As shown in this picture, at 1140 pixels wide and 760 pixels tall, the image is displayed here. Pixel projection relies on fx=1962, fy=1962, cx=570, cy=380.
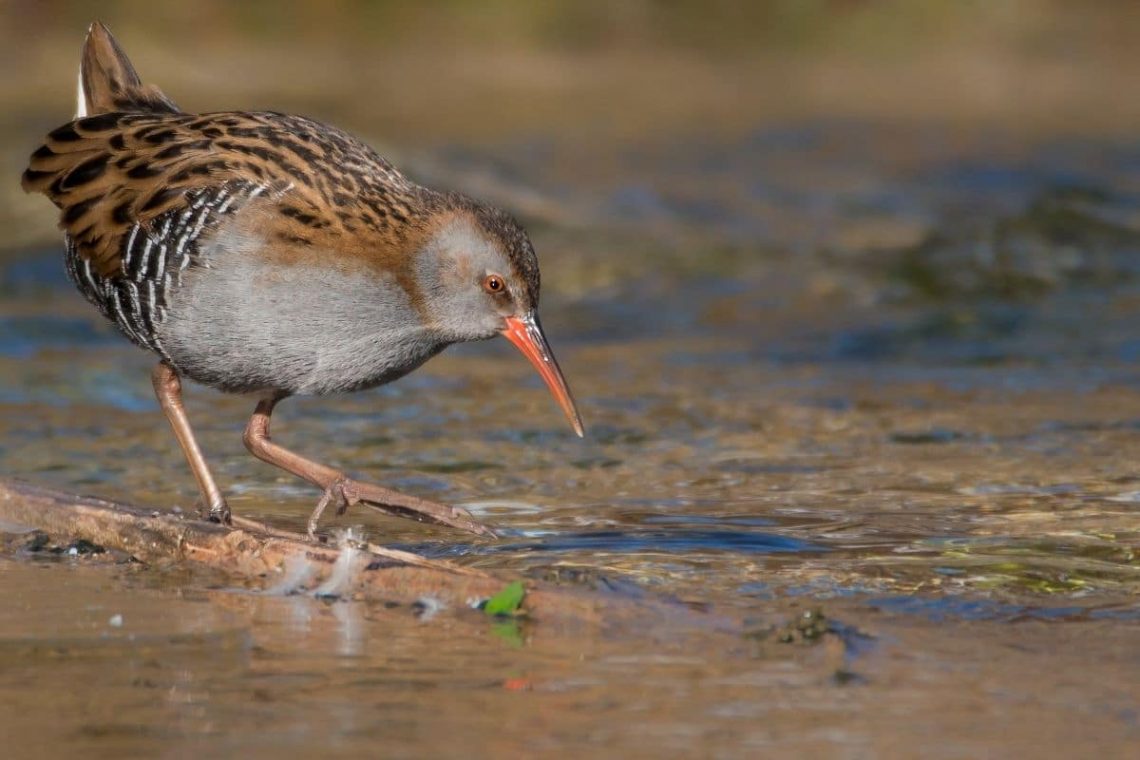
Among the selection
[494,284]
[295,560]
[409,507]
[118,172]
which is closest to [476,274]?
[494,284]

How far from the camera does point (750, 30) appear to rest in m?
21.4

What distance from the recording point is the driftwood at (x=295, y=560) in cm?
506

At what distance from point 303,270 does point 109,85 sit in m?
1.86

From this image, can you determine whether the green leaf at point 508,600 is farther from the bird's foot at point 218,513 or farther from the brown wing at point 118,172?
the brown wing at point 118,172

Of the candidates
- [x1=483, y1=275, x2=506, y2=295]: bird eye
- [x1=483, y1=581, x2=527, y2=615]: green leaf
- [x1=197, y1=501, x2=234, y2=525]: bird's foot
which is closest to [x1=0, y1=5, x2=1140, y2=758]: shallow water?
[x1=483, y1=581, x2=527, y2=615]: green leaf

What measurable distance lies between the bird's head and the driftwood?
0.90 m

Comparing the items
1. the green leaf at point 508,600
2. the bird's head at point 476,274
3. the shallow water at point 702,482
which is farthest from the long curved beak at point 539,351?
the green leaf at point 508,600

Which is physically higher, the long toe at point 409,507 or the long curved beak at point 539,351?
the long curved beak at point 539,351

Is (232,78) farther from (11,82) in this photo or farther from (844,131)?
(844,131)

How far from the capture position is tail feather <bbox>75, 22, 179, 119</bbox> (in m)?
7.42

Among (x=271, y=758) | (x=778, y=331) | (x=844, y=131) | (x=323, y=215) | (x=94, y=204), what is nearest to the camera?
(x=271, y=758)

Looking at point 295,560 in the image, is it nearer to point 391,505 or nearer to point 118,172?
point 391,505

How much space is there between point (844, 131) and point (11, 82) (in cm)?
710

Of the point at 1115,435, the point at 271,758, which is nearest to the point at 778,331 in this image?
the point at 1115,435
